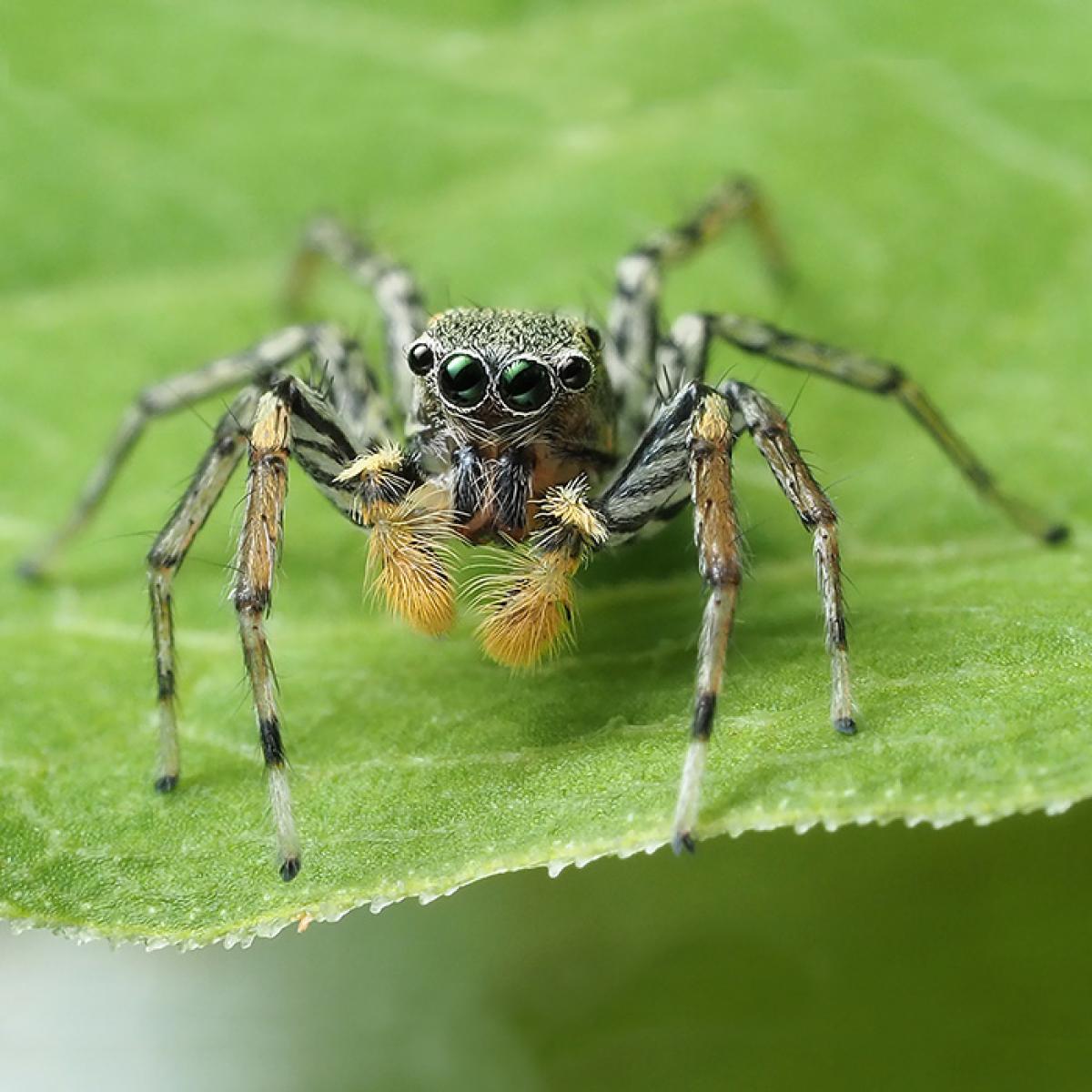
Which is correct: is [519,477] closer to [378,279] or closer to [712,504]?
[712,504]

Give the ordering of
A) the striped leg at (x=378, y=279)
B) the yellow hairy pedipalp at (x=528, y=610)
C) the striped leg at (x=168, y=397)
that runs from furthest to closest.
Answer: the striped leg at (x=378, y=279) < the striped leg at (x=168, y=397) < the yellow hairy pedipalp at (x=528, y=610)

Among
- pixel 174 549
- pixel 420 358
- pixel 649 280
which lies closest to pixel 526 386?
pixel 420 358

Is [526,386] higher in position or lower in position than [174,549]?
higher

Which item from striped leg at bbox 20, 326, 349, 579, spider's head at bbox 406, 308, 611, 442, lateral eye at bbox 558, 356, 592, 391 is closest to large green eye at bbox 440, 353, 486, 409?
spider's head at bbox 406, 308, 611, 442

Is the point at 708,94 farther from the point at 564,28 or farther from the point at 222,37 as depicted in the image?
the point at 222,37

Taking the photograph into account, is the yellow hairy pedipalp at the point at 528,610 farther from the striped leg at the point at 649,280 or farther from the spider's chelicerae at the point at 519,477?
the striped leg at the point at 649,280

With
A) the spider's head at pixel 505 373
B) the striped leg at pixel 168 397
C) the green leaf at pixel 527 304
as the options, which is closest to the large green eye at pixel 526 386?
the spider's head at pixel 505 373
